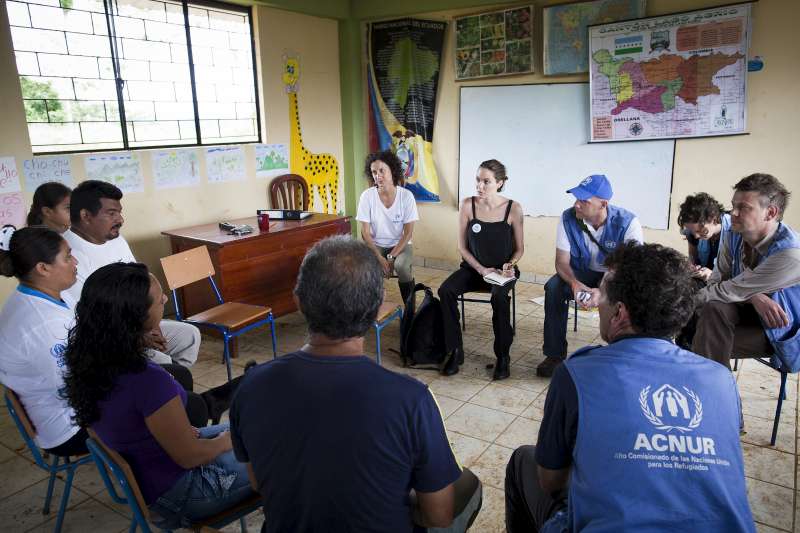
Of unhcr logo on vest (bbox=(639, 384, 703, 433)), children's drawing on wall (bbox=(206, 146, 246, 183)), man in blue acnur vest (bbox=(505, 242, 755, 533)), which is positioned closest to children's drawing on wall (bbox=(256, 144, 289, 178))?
children's drawing on wall (bbox=(206, 146, 246, 183))

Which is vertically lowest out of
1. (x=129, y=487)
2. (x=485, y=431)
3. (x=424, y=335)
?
(x=485, y=431)

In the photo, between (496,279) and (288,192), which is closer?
(496,279)

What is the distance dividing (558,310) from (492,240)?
61 cm

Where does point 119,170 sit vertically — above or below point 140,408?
above

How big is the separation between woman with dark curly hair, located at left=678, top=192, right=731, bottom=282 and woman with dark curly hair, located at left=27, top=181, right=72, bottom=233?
350 cm

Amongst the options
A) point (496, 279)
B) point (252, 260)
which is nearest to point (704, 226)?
point (496, 279)

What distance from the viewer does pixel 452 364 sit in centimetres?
336

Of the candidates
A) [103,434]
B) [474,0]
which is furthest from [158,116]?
[103,434]

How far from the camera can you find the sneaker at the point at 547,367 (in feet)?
10.8

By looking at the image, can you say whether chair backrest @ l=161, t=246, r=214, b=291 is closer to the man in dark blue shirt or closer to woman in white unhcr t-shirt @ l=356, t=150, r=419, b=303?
woman in white unhcr t-shirt @ l=356, t=150, r=419, b=303

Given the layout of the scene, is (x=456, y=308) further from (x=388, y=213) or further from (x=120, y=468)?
(x=120, y=468)

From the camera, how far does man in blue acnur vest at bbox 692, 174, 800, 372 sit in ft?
7.75

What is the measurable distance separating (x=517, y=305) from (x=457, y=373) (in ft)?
4.53

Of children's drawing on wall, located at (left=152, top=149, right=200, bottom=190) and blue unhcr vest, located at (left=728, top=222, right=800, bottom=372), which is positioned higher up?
children's drawing on wall, located at (left=152, top=149, right=200, bottom=190)
